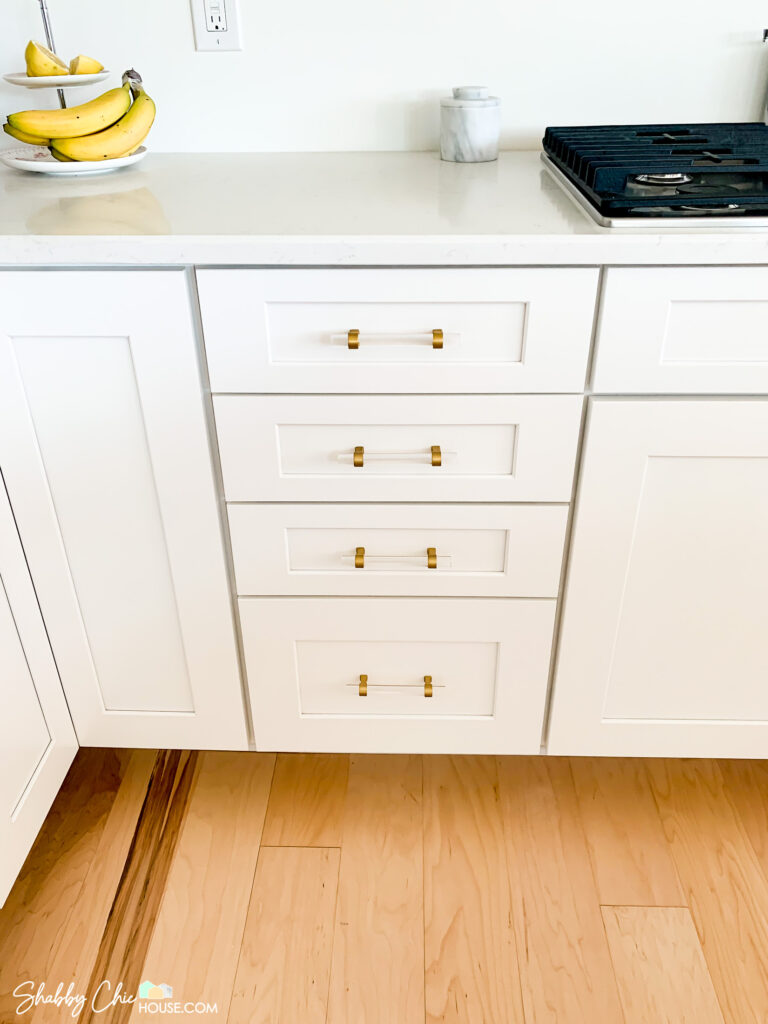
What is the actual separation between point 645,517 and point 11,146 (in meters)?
1.18

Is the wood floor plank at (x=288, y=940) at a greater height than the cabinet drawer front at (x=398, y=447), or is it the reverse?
the cabinet drawer front at (x=398, y=447)

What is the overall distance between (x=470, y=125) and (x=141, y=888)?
1.24m

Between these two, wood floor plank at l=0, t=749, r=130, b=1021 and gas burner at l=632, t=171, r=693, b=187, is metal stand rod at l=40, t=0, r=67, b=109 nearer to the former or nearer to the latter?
gas burner at l=632, t=171, r=693, b=187

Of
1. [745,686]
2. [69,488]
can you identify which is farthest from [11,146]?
[745,686]

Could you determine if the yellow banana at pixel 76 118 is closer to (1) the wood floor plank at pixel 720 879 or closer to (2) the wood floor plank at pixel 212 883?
(2) the wood floor plank at pixel 212 883

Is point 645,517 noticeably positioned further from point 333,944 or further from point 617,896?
point 333,944

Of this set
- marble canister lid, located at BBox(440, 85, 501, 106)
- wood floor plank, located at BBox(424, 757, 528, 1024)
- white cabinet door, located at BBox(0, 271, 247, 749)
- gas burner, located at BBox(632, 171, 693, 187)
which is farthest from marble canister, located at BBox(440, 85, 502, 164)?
wood floor plank, located at BBox(424, 757, 528, 1024)

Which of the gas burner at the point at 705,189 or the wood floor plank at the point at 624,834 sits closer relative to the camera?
the gas burner at the point at 705,189

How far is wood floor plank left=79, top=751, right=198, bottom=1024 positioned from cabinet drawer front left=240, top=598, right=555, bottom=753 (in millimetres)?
220

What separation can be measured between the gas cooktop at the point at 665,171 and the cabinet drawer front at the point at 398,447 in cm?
23

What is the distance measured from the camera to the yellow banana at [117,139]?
116 cm

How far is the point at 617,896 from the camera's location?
3.96 ft

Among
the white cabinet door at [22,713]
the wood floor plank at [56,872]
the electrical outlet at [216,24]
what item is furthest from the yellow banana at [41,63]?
the wood floor plank at [56,872]

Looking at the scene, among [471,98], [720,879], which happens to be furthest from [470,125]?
[720,879]
